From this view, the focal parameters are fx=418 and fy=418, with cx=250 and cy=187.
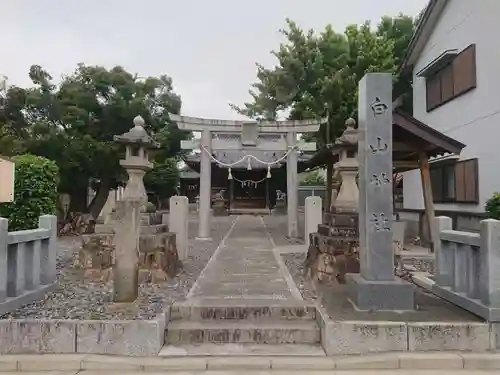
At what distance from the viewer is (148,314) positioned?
216 inches

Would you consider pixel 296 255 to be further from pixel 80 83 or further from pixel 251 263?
pixel 80 83

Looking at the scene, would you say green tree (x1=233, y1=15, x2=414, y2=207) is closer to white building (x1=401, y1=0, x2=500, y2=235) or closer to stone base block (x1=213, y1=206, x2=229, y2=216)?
white building (x1=401, y1=0, x2=500, y2=235)

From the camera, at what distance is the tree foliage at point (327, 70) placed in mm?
15836

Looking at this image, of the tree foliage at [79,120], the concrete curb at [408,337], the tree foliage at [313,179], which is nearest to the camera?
the concrete curb at [408,337]

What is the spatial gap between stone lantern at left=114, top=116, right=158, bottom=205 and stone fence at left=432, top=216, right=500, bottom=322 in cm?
576

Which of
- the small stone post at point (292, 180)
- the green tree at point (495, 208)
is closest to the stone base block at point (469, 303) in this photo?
the green tree at point (495, 208)

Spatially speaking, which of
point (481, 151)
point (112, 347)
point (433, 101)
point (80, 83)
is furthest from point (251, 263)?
point (80, 83)

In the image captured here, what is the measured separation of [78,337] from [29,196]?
658 cm

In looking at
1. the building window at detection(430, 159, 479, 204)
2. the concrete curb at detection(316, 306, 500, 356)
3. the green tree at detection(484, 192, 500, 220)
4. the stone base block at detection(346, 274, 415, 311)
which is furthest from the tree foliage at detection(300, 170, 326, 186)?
the concrete curb at detection(316, 306, 500, 356)

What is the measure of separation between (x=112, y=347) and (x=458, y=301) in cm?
469

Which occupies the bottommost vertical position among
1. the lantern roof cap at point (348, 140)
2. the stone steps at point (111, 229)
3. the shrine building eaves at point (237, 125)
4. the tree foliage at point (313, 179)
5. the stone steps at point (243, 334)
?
the stone steps at point (243, 334)

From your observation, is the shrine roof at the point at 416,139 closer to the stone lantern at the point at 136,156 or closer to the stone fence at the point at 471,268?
the stone fence at the point at 471,268

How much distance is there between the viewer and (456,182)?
45.4 ft

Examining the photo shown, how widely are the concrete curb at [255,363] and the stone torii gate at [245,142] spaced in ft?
33.2
